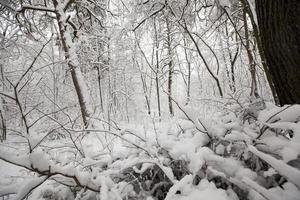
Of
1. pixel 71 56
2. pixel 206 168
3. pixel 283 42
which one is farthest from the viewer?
pixel 71 56

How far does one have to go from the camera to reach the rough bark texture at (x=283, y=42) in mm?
1154

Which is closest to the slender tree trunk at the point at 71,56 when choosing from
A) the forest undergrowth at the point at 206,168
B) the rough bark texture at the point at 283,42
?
the forest undergrowth at the point at 206,168

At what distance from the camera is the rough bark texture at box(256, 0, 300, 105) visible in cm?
115

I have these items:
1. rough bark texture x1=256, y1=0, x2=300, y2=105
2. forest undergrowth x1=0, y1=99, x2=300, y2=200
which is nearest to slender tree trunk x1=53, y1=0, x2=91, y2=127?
forest undergrowth x1=0, y1=99, x2=300, y2=200

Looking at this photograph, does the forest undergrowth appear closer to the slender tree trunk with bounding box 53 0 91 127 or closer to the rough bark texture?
the rough bark texture

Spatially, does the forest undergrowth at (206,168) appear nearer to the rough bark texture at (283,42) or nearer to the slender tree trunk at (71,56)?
the rough bark texture at (283,42)

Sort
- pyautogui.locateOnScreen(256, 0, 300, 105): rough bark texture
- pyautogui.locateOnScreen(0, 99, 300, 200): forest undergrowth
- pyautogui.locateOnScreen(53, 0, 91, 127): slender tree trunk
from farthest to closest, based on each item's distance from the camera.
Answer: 1. pyautogui.locateOnScreen(53, 0, 91, 127): slender tree trunk
2. pyautogui.locateOnScreen(256, 0, 300, 105): rough bark texture
3. pyautogui.locateOnScreen(0, 99, 300, 200): forest undergrowth

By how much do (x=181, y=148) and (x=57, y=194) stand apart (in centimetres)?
69

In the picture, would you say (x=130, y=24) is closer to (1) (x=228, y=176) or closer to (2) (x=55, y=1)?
(2) (x=55, y=1)

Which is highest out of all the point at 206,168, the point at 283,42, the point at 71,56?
the point at 71,56

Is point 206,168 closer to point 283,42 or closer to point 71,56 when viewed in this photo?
point 283,42

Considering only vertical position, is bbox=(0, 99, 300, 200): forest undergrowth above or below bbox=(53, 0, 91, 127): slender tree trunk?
below

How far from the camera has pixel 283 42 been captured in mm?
1198

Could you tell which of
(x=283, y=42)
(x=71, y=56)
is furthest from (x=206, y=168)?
(x=71, y=56)
